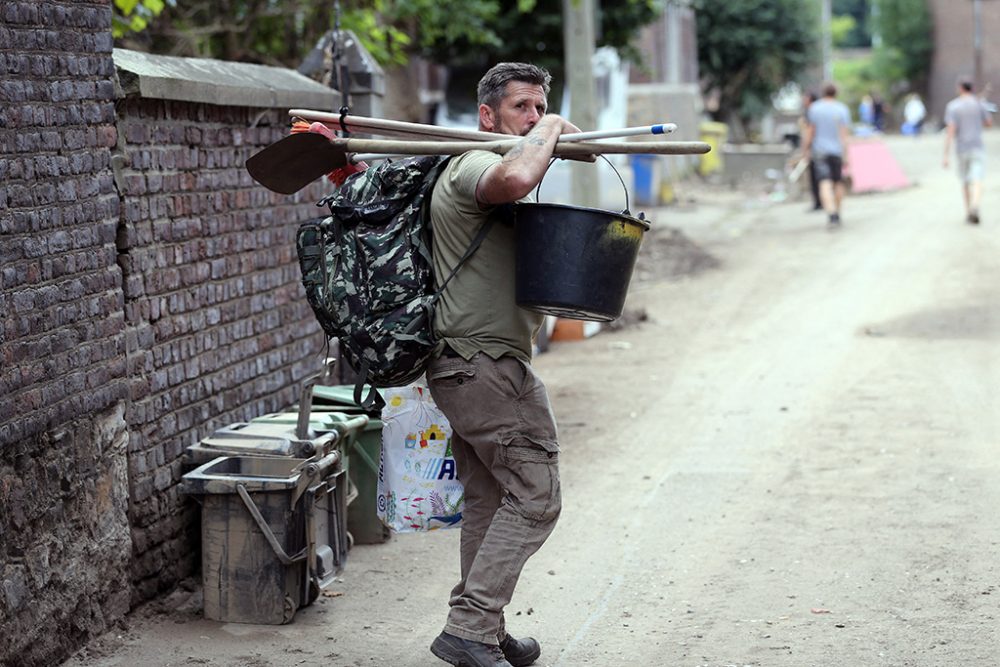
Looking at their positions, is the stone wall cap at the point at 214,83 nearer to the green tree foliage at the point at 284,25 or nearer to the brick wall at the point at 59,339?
the brick wall at the point at 59,339

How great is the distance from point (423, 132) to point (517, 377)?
829 mm

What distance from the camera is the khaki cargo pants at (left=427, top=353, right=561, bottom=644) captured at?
413 cm

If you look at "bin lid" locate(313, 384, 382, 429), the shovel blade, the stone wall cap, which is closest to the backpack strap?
the shovel blade

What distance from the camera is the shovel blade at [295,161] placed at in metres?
4.27

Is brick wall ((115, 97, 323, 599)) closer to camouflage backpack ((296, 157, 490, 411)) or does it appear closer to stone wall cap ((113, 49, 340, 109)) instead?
stone wall cap ((113, 49, 340, 109))

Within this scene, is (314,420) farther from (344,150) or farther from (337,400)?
(344,150)

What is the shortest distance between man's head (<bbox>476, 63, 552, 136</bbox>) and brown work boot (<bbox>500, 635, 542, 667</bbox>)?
1.73 metres

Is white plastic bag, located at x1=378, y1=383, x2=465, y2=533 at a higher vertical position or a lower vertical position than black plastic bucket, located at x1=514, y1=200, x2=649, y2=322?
lower

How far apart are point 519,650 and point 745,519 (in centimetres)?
208

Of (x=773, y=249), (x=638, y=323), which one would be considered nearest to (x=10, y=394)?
(x=638, y=323)

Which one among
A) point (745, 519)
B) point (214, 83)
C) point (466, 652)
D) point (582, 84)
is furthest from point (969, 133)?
point (466, 652)

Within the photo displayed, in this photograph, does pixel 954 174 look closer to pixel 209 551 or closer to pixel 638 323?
pixel 638 323

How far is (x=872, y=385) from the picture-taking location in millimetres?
9055

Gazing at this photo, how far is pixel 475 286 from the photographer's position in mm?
4113
